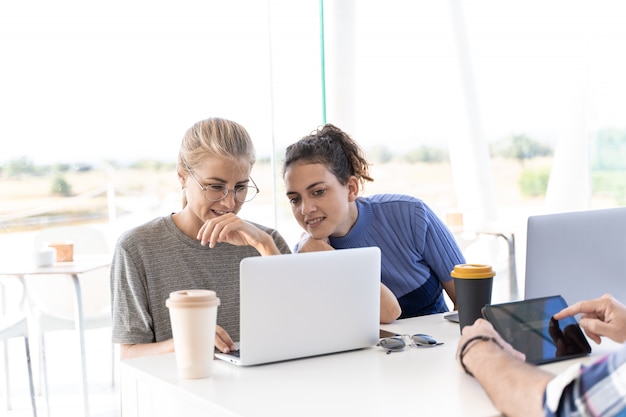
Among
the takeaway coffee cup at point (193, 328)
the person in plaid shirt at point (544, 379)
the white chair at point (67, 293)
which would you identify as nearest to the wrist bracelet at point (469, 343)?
the person in plaid shirt at point (544, 379)

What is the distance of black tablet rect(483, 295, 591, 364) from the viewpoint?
62.5 inches

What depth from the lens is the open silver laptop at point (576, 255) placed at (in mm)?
1933

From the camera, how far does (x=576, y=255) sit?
1.95m

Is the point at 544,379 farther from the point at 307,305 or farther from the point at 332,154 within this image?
the point at 332,154

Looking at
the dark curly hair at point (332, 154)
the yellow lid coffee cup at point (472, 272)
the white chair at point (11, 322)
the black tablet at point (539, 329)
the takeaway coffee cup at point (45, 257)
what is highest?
the dark curly hair at point (332, 154)

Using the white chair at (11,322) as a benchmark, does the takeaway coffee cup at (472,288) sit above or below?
above

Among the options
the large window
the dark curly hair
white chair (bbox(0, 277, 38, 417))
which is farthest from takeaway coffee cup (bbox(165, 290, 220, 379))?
the large window

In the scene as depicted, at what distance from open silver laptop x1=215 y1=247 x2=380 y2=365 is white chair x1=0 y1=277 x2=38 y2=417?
218 centimetres

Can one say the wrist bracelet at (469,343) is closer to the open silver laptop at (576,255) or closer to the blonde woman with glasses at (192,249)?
the open silver laptop at (576,255)

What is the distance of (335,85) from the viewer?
460 cm

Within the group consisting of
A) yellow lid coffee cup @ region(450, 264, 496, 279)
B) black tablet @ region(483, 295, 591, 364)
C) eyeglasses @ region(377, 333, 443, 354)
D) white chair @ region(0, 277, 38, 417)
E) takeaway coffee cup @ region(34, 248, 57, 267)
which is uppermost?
yellow lid coffee cup @ region(450, 264, 496, 279)

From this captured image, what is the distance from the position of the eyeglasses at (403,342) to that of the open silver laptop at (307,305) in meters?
0.03

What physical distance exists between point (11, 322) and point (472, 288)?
2447mm

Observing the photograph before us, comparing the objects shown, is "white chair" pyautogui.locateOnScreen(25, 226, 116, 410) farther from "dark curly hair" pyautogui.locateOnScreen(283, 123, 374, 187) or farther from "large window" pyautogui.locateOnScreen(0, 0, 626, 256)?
"dark curly hair" pyautogui.locateOnScreen(283, 123, 374, 187)
